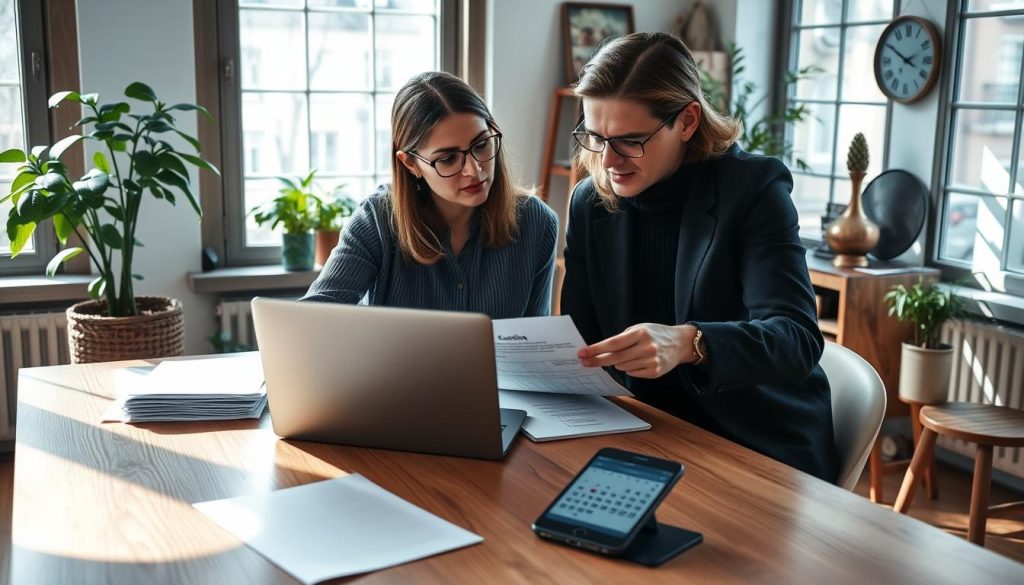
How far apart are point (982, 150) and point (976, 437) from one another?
1114mm

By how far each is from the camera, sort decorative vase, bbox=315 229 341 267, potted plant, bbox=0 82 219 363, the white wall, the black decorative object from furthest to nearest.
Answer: decorative vase, bbox=315 229 341 267
the black decorative object
the white wall
potted plant, bbox=0 82 219 363

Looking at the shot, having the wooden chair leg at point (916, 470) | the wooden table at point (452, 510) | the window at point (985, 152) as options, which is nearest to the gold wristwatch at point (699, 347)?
the wooden table at point (452, 510)

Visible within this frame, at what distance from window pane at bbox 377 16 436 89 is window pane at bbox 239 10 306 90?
0.31 meters

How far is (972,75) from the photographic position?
332cm

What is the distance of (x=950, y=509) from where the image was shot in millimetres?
3117

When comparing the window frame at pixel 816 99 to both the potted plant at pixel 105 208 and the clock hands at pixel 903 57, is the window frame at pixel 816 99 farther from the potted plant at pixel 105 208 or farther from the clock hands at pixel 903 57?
the potted plant at pixel 105 208

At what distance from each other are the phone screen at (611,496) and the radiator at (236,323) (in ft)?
8.16

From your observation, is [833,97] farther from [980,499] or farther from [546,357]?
[546,357]

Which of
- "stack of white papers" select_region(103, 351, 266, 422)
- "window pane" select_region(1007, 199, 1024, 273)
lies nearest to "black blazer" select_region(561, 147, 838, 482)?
"stack of white papers" select_region(103, 351, 266, 422)

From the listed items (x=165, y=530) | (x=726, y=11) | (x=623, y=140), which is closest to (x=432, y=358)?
(x=165, y=530)

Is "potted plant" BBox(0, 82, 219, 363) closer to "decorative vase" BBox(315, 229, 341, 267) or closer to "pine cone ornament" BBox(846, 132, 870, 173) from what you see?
"decorative vase" BBox(315, 229, 341, 267)

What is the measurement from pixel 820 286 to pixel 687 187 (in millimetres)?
1689

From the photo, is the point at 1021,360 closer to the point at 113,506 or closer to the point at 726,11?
the point at 726,11

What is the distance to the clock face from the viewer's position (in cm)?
336
